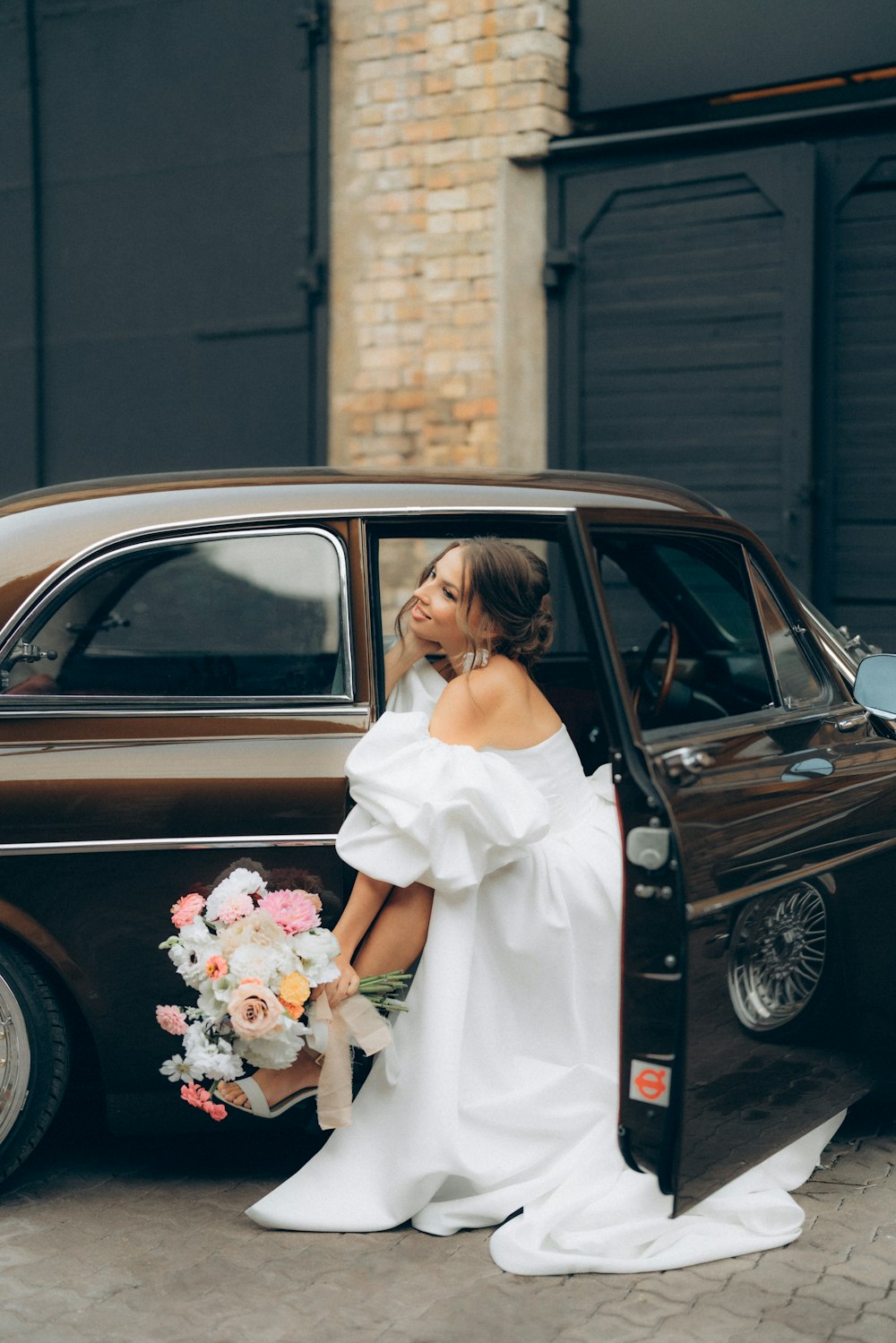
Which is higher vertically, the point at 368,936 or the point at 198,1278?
the point at 368,936

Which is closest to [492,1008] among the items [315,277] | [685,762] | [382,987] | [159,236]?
[382,987]

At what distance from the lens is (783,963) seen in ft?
11.5

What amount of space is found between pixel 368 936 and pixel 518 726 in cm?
62

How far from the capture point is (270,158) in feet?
30.2

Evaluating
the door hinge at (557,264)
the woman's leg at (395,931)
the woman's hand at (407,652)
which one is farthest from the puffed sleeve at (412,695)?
the door hinge at (557,264)

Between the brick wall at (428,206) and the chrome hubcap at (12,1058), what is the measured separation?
206 inches

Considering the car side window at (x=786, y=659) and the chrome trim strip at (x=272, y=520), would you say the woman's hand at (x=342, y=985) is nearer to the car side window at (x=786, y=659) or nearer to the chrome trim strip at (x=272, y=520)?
the chrome trim strip at (x=272, y=520)

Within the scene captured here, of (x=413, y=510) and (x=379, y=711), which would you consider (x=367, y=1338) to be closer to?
(x=379, y=711)

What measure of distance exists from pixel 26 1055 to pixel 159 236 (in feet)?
23.3

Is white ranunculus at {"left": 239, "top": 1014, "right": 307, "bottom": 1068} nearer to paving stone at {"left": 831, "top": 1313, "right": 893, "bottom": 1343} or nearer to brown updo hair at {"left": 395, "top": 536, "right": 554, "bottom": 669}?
brown updo hair at {"left": 395, "top": 536, "right": 554, "bottom": 669}

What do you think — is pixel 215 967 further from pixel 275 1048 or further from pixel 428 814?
pixel 428 814

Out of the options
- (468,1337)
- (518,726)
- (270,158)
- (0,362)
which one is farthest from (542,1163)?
(0,362)

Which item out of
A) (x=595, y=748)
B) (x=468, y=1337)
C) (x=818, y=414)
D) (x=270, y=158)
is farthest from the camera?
(x=270, y=158)

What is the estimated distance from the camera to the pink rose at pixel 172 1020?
3.51 meters
